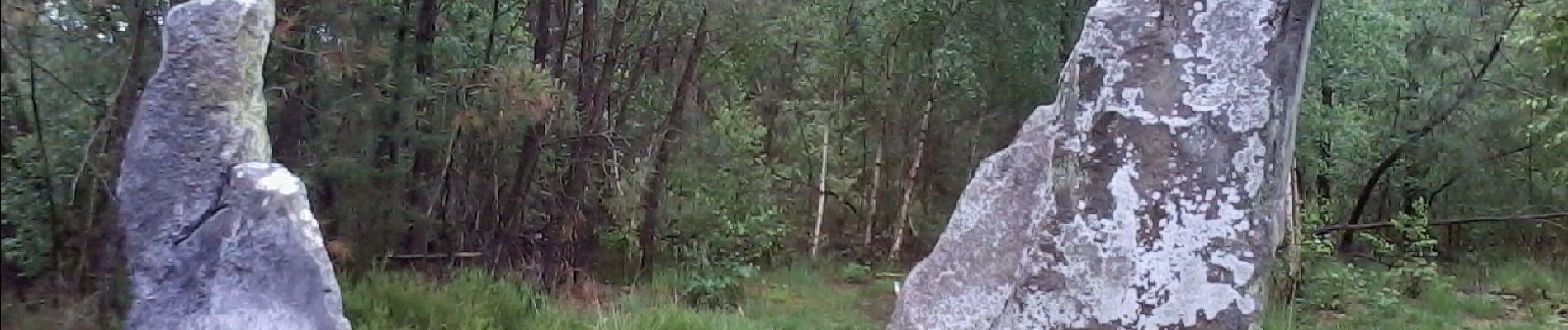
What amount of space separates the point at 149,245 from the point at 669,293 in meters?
3.01

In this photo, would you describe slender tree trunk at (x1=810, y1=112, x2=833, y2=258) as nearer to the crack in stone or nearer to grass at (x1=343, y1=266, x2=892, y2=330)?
grass at (x1=343, y1=266, x2=892, y2=330)

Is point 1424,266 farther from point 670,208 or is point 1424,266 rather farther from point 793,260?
point 670,208

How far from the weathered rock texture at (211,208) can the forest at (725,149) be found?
10cm

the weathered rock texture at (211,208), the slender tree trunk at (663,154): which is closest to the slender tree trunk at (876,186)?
the slender tree trunk at (663,154)

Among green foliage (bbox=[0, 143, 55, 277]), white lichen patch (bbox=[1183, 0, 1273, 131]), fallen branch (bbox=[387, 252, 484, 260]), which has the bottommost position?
fallen branch (bbox=[387, 252, 484, 260])

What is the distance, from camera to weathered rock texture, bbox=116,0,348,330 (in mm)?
3572

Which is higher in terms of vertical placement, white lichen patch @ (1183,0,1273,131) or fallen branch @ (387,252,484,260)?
white lichen patch @ (1183,0,1273,131)

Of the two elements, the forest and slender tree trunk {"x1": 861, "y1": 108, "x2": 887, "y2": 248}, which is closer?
the forest

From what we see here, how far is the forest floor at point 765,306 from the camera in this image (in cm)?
486

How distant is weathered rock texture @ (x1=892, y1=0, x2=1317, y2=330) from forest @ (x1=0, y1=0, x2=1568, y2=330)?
49 mm

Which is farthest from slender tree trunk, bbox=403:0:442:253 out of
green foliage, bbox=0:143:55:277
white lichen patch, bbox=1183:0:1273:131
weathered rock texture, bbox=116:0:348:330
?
white lichen patch, bbox=1183:0:1273:131

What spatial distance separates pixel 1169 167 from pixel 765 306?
257cm

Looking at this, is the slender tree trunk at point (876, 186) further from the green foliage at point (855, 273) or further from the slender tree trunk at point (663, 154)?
the slender tree trunk at point (663, 154)

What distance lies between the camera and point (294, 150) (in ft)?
17.5
